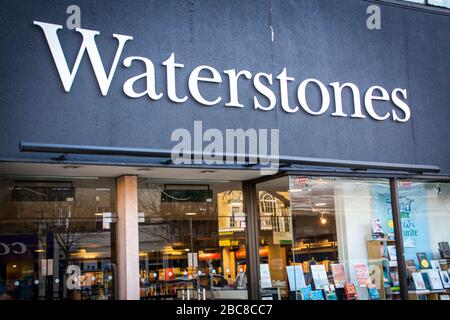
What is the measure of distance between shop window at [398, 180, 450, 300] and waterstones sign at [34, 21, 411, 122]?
1.35 m

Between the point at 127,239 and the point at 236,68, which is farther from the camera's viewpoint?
the point at 236,68

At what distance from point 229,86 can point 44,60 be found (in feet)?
8.57

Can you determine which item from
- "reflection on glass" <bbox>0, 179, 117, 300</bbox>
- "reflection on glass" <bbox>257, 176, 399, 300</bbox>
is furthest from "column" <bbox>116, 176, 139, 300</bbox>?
"reflection on glass" <bbox>257, 176, 399, 300</bbox>

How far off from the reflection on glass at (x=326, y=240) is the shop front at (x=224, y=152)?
0.03 meters

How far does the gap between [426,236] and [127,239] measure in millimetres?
5217

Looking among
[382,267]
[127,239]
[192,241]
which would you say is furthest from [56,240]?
[382,267]

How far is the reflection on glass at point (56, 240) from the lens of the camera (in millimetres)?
7312

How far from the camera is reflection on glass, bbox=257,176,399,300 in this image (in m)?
8.60

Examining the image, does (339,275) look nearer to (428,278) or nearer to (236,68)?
(428,278)

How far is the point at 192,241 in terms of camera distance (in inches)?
336
